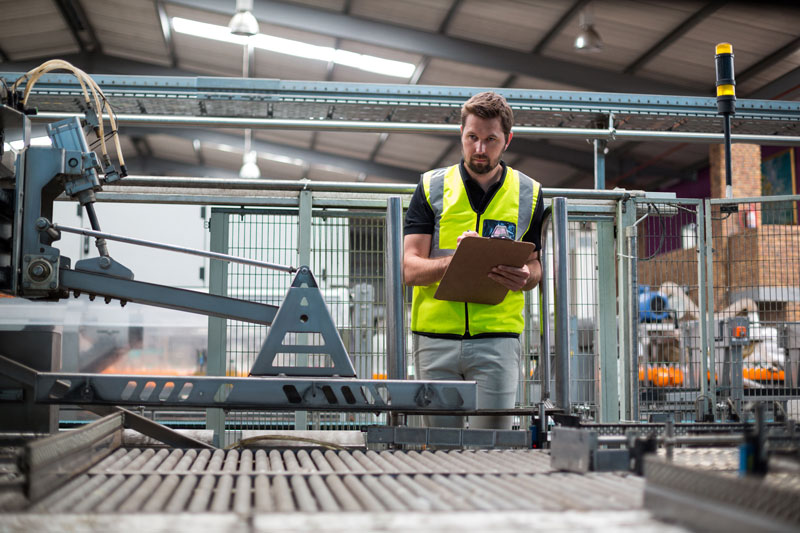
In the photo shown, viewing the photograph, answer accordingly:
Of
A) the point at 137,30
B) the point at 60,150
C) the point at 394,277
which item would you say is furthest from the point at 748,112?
the point at 137,30

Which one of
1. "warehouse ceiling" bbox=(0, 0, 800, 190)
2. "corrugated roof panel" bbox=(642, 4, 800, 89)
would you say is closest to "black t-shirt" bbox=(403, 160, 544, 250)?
"warehouse ceiling" bbox=(0, 0, 800, 190)

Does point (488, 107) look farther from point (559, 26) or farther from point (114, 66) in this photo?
point (114, 66)

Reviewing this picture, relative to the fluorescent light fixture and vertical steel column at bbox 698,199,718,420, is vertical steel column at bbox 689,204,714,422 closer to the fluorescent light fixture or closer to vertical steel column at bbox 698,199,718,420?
vertical steel column at bbox 698,199,718,420

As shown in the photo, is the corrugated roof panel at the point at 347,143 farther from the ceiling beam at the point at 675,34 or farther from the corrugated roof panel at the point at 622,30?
the ceiling beam at the point at 675,34

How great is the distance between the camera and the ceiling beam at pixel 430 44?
11.4m

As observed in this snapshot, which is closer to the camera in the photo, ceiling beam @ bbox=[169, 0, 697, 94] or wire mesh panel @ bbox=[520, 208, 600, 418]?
wire mesh panel @ bbox=[520, 208, 600, 418]

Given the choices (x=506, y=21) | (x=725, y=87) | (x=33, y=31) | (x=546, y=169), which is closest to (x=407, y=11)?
Answer: (x=506, y=21)

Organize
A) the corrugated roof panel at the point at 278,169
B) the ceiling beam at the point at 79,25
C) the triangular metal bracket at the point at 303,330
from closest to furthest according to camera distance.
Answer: the triangular metal bracket at the point at 303,330
the ceiling beam at the point at 79,25
the corrugated roof panel at the point at 278,169

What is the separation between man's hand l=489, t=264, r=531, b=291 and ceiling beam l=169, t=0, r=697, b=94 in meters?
9.65

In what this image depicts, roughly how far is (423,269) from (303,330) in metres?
0.57

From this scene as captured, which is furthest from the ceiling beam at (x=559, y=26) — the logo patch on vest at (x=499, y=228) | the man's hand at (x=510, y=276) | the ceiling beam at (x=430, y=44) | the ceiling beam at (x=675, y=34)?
the man's hand at (x=510, y=276)

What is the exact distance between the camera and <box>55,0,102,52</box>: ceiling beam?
42.4ft

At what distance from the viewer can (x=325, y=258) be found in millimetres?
4105

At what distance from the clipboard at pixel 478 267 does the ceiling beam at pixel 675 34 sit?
8622mm
